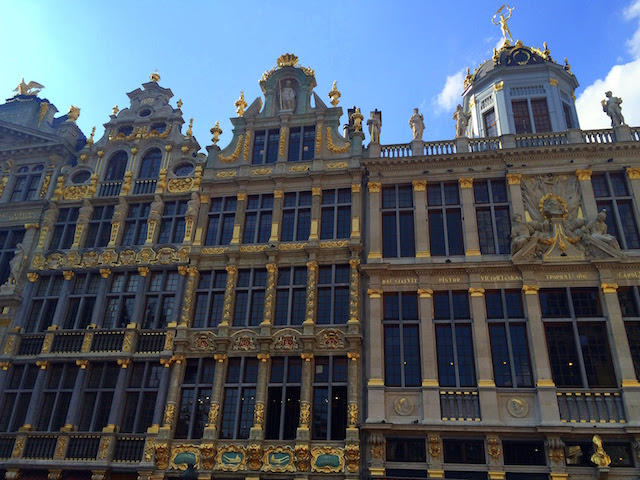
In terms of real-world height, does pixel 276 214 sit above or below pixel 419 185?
below

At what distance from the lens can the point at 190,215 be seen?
24828mm

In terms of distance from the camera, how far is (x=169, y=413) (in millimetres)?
20906

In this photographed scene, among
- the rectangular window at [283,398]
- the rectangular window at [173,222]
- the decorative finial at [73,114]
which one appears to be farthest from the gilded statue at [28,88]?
the rectangular window at [283,398]

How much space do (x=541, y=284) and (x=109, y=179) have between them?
21747 mm

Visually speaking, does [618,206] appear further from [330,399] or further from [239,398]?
[239,398]

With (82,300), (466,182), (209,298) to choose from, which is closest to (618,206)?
(466,182)

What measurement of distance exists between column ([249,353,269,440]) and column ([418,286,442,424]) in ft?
20.5

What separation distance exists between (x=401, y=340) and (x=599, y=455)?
7.68 meters

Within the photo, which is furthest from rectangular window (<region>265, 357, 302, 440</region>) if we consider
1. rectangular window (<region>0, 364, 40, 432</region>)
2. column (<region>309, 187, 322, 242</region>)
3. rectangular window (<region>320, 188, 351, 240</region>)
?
rectangular window (<region>0, 364, 40, 432</region>)

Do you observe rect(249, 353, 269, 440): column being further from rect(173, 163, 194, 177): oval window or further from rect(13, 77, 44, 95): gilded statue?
rect(13, 77, 44, 95): gilded statue

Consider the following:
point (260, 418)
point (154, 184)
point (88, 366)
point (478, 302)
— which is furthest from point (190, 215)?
point (478, 302)

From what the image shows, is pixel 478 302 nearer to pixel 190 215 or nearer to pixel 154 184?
pixel 190 215

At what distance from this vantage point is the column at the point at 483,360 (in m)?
18.7

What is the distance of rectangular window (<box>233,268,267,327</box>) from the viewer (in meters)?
22.5
